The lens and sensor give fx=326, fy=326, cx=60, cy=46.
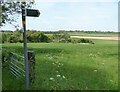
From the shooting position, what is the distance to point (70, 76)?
1186 centimetres

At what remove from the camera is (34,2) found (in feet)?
68.0

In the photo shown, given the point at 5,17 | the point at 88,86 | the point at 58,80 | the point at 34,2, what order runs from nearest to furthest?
the point at 88,86 → the point at 58,80 → the point at 5,17 → the point at 34,2

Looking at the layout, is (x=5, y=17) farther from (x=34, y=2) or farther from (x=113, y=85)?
(x=113, y=85)

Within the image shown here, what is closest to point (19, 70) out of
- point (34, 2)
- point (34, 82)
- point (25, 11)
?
point (34, 82)

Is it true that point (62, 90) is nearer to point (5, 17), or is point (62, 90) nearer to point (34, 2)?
→ point (5, 17)

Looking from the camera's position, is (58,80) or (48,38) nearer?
(58,80)

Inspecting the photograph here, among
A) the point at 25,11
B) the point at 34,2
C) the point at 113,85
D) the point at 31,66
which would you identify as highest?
the point at 34,2

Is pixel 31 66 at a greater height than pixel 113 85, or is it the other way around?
pixel 31 66

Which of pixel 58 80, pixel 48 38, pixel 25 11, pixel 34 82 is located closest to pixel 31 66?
pixel 34 82

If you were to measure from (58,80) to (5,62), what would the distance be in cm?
392

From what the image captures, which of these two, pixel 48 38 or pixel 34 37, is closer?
pixel 34 37

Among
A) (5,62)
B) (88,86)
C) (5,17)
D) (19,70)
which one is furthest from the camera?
(5,17)

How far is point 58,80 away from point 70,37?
A: 42915mm

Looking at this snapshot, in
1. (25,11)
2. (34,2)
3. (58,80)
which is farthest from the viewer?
(34,2)
